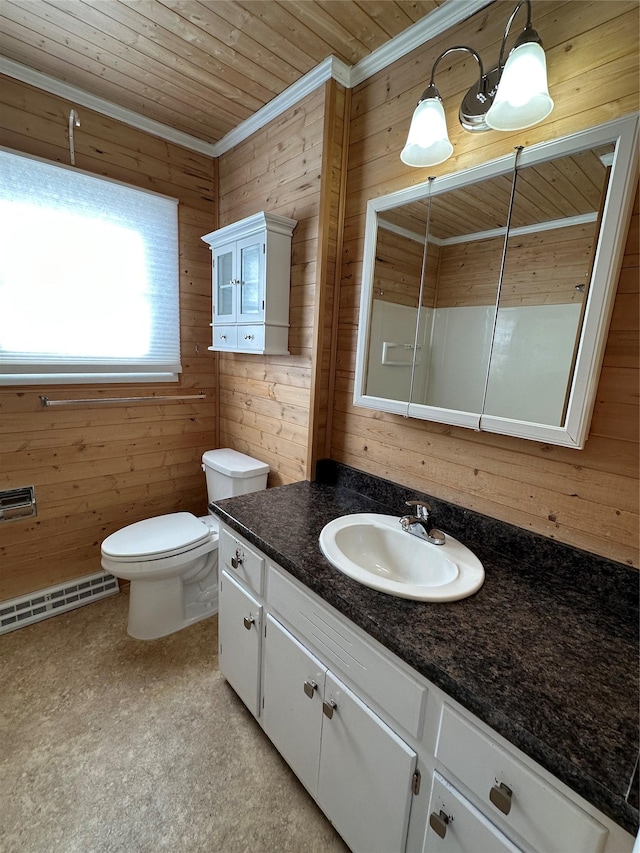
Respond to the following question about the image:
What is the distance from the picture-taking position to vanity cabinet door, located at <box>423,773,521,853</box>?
2.32ft

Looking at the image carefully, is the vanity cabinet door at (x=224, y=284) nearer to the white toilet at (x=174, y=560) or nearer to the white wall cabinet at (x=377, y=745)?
the white toilet at (x=174, y=560)

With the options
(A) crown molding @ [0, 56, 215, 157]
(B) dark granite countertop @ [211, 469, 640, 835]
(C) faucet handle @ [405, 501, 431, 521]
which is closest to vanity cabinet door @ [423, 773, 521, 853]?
(B) dark granite countertop @ [211, 469, 640, 835]

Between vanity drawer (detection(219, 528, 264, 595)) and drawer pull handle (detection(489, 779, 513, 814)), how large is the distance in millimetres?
768

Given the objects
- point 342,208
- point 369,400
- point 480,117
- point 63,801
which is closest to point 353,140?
point 342,208

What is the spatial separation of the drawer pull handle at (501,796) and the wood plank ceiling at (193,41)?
2009 mm

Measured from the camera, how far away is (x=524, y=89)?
36.6 inches

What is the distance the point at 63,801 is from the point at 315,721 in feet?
2.79

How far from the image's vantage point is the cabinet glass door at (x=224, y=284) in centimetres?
194

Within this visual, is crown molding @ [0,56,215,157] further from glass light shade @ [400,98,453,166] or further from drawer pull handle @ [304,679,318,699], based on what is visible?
drawer pull handle @ [304,679,318,699]

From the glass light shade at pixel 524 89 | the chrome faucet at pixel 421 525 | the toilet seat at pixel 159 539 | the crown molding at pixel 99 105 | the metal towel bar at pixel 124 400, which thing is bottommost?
the toilet seat at pixel 159 539

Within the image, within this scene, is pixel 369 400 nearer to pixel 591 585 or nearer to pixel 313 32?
pixel 591 585

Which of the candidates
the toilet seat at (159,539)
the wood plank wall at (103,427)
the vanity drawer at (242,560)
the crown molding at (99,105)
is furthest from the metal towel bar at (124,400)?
the crown molding at (99,105)

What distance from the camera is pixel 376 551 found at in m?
1.31

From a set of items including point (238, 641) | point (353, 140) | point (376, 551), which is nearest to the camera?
point (376, 551)
